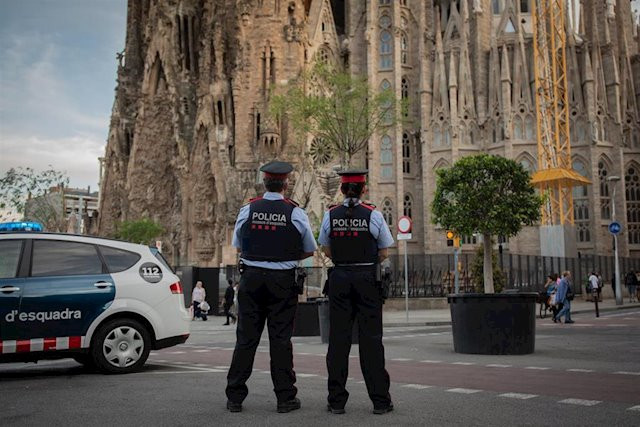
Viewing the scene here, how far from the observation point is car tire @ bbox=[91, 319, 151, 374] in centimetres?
781

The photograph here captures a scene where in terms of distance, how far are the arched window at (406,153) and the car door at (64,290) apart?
145ft

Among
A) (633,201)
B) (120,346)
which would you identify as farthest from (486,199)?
(633,201)

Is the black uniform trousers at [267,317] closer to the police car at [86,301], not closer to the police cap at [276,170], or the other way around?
the police cap at [276,170]

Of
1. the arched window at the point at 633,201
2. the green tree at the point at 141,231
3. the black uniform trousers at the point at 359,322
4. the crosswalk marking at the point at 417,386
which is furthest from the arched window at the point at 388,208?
the black uniform trousers at the point at 359,322

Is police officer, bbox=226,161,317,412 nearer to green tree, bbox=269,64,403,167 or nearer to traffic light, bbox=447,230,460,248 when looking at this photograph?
traffic light, bbox=447,230,460,248

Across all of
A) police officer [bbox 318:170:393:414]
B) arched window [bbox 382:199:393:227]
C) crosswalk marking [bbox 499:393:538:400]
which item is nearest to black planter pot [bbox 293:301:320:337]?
crosswalk marking [bbox 499:393:538:400]

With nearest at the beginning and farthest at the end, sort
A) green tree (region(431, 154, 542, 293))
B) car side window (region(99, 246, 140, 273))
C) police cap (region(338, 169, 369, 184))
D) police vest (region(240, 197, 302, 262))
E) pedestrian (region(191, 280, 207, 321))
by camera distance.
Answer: police vest (region(240, 197, 302, 262)) < police cap (region(338, 169, 369, 184)) < car side window (region(99, 246, 140, 273)) < green tree (region(431, 154, 542, 293)) < pedestrian (region(191, 280, 207, 321))

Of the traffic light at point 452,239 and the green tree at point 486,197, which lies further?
the green tree at point 486,197

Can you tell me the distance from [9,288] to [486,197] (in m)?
20.1

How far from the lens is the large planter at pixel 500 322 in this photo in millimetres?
10227

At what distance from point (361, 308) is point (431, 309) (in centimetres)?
2316

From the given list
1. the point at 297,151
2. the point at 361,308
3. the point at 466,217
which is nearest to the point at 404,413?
the point at 361,308

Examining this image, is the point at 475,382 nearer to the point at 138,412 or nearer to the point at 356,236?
the point at 356,236

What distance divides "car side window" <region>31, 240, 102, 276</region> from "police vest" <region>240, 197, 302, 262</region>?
3035mm
